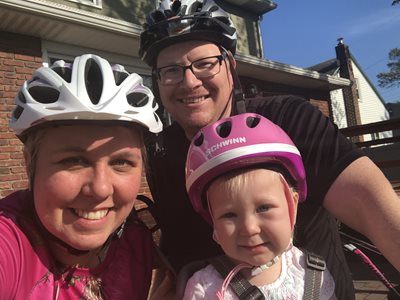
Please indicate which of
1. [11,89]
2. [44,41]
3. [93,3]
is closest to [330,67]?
[93,3]

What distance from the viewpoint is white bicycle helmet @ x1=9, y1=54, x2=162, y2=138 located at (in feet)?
6.22

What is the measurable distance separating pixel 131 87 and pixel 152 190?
706 millimetres

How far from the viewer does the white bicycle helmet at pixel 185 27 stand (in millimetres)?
2500

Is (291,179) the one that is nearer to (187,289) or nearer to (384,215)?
(384,215)

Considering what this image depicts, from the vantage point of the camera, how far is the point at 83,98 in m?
1.94

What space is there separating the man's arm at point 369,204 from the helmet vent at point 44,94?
1.38 meters

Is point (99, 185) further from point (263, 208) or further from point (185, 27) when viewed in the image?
point (185, 27)

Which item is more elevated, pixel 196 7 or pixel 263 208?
pixel 196 7

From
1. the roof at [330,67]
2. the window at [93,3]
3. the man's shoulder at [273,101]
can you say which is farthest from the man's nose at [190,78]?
the roof at [330,67]

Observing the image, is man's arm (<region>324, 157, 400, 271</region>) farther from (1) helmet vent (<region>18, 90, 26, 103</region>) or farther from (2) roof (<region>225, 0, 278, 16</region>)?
(2) roof (<region>225, 0, 278, 16</region>)

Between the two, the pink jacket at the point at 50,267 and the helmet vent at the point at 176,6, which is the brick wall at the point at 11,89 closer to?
the helmet vent at the point at 176,6

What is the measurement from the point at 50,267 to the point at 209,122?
45.7 inches

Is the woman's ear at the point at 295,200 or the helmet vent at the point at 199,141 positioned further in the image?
the helmet vent at the point at 199,141

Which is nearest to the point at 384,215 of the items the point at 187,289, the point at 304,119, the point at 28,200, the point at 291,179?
the point at 291,179
